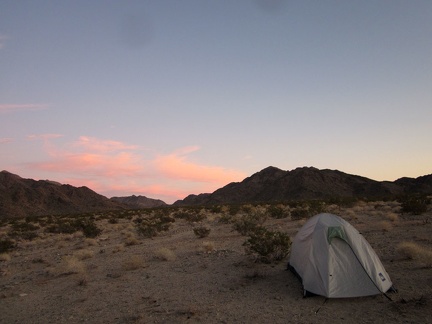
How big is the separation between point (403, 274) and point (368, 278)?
203 centimetres

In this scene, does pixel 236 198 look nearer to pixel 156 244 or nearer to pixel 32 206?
pixel 32 206

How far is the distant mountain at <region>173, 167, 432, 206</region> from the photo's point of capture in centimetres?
10188

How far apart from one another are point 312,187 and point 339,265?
100 metres

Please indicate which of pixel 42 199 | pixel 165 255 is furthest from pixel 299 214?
pixel 42 199

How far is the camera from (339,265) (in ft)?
28.7

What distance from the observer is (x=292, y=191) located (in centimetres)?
10681

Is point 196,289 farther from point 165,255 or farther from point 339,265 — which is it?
point 165,255

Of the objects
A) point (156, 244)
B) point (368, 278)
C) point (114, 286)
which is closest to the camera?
point (368, 278)

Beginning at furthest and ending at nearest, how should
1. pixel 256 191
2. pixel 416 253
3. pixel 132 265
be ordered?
pixel 256 191 < pixel 132 265 < pixel 416 253

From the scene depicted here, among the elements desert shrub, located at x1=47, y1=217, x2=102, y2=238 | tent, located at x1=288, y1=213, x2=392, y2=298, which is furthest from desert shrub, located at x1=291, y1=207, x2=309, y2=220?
tent, located at x1=288, y1=213, x2=392, y2=298

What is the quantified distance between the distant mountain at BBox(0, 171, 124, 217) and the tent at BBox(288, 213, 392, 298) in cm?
9195

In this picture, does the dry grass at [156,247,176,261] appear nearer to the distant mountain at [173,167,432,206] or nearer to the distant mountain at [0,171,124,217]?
the distant mountain at [173,167,432,206]

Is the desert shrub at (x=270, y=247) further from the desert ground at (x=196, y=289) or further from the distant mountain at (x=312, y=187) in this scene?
the distant mountain at (x=312, y=187)

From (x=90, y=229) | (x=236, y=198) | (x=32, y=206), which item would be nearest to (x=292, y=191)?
(x=236, y=198)
